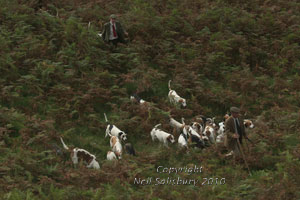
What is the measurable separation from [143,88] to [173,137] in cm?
344

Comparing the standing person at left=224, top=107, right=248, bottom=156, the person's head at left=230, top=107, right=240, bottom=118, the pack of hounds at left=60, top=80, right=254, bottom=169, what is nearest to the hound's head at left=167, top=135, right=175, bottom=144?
the pack of hounds at left=60, top=80, right=254, bottom=169

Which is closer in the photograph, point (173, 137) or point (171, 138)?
point (171, 138)

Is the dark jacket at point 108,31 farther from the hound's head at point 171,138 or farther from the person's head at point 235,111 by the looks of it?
the person's head at point 235,111

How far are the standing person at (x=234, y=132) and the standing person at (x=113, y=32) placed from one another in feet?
24.7

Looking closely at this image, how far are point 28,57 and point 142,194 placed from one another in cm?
899

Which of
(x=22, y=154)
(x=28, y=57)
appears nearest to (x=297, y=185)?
(x=22, y=154)

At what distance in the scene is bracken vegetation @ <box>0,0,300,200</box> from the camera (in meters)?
10.3

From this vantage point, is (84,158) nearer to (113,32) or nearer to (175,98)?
(175,98)

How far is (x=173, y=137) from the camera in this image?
12766 mm

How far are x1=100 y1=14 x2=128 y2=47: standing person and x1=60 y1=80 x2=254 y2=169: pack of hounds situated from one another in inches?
165

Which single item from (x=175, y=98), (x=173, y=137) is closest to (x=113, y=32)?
(x=175, y=98)

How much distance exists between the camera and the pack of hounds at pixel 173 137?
1129 centimetres

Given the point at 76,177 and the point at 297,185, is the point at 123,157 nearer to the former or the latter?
the point at 76,177

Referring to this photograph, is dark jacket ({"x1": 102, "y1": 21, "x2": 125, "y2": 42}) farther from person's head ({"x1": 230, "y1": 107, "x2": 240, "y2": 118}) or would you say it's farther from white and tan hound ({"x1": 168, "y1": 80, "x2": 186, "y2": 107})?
person's head ({"x1": 230, "y1": 107, "x2": 240, "y2": 118})
